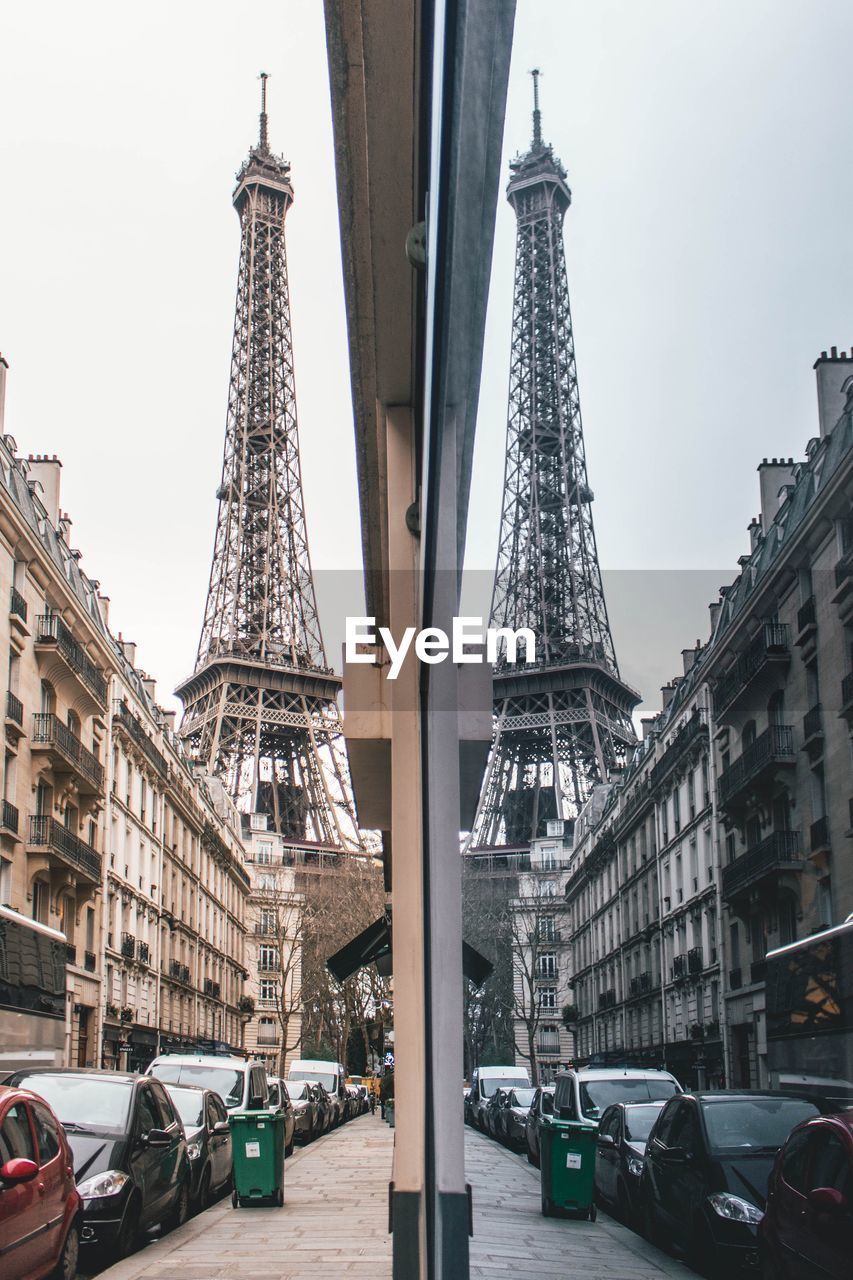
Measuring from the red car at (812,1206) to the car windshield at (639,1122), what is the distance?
803 centimetres

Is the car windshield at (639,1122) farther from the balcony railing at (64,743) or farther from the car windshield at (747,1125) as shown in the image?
the balcony railing at (64,743)

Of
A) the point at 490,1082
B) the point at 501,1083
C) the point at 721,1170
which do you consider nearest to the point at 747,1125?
the point at 721,1170

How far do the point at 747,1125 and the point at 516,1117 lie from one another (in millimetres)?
20205

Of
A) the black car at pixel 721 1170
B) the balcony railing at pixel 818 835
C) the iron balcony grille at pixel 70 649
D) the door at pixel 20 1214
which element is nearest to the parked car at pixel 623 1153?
the black car at pixel 721 1170

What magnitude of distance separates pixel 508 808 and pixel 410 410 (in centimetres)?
1118

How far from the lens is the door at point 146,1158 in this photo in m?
12.5

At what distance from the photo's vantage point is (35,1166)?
8.50m

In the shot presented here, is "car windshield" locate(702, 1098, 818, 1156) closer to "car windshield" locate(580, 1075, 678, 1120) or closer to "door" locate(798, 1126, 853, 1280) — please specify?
"door" locate(798, 1126, 853, 1280)

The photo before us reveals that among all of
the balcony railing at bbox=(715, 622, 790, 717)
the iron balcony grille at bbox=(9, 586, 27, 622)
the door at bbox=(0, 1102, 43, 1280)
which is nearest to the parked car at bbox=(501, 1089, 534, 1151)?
the iron balcony grille at bbox=(9, 586, 27, 622)

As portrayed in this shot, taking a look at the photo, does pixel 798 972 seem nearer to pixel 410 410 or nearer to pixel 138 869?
pixel 410 410

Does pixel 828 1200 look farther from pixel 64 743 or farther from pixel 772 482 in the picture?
pixel 64 743

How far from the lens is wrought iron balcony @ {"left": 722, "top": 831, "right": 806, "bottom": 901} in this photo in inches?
229

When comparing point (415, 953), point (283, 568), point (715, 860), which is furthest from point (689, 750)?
point (283, 568)

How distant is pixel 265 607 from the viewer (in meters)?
91.2
